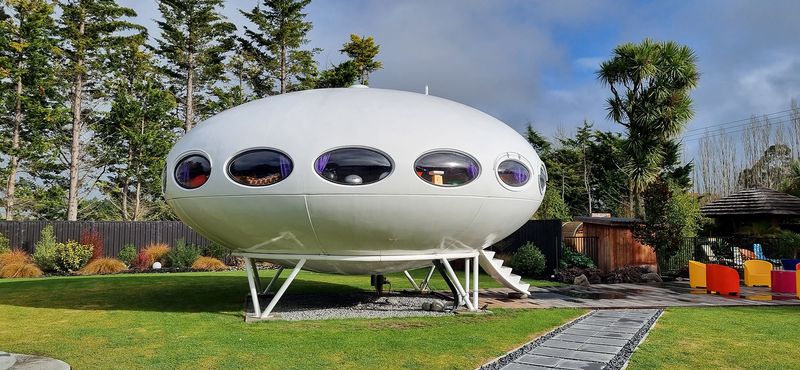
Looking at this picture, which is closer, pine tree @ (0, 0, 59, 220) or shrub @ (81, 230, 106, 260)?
shrub @ (81, 230, 106, 260)

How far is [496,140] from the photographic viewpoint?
1045 centimetres

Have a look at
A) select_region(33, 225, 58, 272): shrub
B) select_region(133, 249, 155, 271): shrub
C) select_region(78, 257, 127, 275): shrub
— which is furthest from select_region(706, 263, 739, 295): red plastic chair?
select_region(33, 225, 58, 272): shrub

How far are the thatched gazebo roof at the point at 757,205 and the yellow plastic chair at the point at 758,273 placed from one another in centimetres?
918

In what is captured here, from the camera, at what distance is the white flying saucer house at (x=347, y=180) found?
9.27 metres

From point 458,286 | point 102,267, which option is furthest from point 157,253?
point 458,286

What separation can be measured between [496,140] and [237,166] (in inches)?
194

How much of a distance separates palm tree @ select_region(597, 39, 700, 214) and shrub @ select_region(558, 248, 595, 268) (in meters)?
8.65

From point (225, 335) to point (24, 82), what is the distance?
29.5 meters

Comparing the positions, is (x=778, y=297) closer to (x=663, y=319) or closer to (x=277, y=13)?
(x=663, y=319)

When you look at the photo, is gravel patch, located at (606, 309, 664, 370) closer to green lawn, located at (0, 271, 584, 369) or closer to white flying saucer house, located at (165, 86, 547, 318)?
green lawn, located at (0, 271, 584, 369)

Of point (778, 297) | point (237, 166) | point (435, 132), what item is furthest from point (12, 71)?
point (778, 297)

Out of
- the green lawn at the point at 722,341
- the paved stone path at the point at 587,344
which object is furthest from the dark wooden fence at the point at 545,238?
the paved stone path at the point at 587,344

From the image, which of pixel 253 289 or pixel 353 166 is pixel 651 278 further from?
pixel 253 289

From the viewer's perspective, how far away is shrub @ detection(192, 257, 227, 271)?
23125mm
